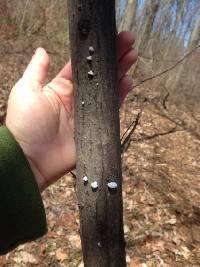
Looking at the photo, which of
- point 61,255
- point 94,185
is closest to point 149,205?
point 61,255

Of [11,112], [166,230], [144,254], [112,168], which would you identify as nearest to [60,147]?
[11,112]

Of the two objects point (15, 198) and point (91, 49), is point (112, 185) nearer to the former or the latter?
point (15, 198)

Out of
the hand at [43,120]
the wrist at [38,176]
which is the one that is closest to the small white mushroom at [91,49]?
the hand at [43,120]

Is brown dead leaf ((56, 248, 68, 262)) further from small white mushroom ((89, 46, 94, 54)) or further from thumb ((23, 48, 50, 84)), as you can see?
small white mushroom ((89, 46, 94, 54))

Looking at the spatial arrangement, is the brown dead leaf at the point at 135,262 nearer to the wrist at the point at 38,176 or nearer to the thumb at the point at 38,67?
the wrist at the point at 38,176

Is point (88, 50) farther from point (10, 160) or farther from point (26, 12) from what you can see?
point (26, 12)

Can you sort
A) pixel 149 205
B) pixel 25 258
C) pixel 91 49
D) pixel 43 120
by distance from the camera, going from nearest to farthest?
1. pixel 91 49
2. pixel 43 120
3. pixel 25 258
4. pixel 149 205
